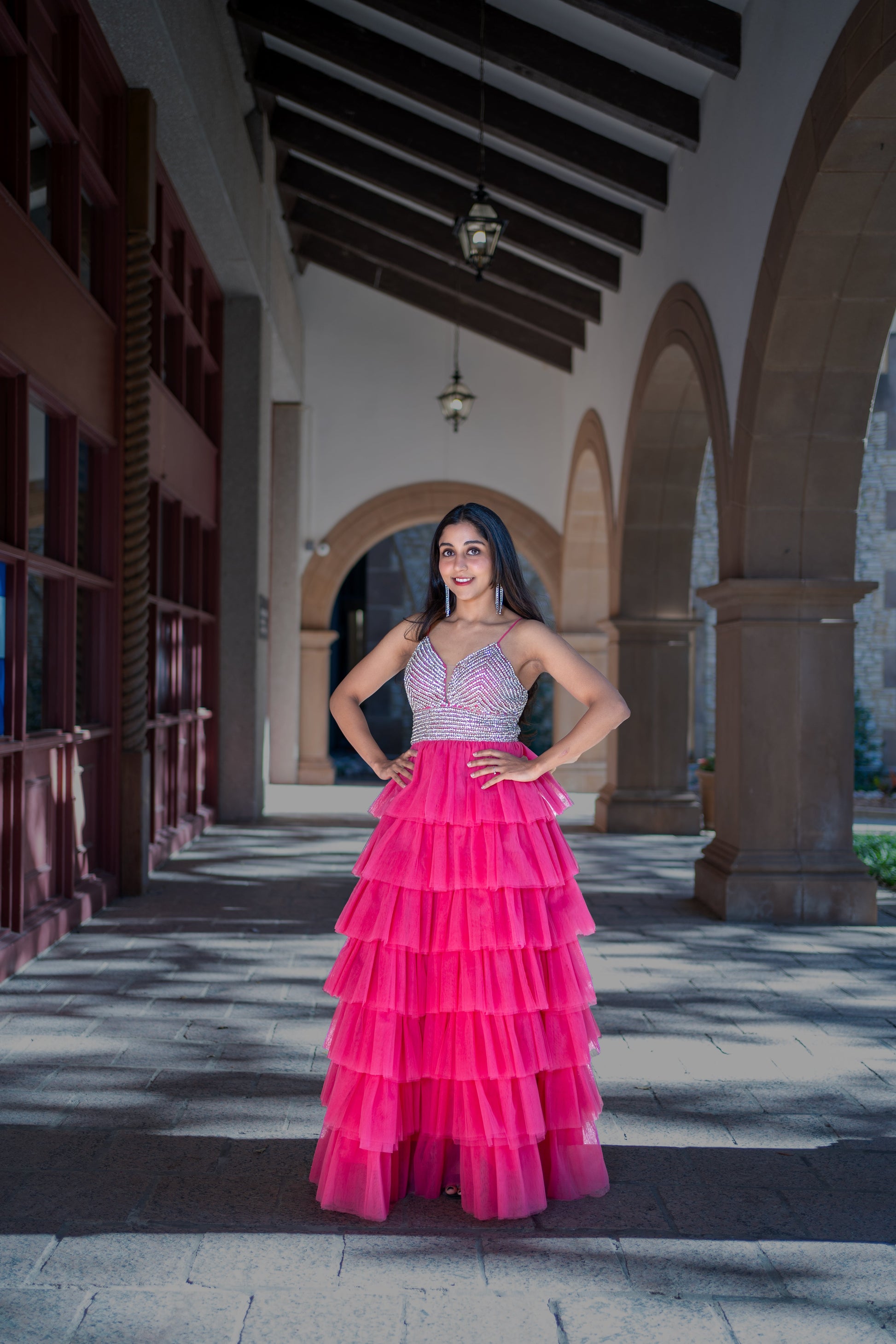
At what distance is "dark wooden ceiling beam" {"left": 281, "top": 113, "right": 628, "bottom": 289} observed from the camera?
397 inches

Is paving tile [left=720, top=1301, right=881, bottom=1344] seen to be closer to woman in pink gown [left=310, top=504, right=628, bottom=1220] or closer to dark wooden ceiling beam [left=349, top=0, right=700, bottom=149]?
woman in pink gown [left=310, top=504, right=628, bottom=1220]

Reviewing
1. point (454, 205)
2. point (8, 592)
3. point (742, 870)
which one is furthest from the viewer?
point (454, 205)

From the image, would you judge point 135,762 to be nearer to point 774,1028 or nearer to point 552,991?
point 774,1028

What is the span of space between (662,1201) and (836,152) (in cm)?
407

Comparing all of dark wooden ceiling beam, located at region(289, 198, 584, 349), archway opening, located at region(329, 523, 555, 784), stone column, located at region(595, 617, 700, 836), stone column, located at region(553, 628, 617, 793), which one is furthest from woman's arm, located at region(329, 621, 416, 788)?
archway opening, located at region(329, 523, 555, 784)

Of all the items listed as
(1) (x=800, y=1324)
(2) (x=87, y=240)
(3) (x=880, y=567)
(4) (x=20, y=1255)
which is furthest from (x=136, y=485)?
(3) (x=880, y=567)

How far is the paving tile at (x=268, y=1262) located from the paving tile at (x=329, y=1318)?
40 millimetres

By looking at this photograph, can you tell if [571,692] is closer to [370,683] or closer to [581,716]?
[370,683]

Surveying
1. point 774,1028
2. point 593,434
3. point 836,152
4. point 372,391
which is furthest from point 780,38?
point 372,391

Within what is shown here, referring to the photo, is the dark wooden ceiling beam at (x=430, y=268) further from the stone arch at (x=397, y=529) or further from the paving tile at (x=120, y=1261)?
the paving tile at (x=120, y=1261)

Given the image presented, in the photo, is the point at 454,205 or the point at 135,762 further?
the point at 454,205

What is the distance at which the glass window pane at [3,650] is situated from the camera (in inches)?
181

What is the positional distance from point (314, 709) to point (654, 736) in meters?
5.19

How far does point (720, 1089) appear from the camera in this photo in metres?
3.48
